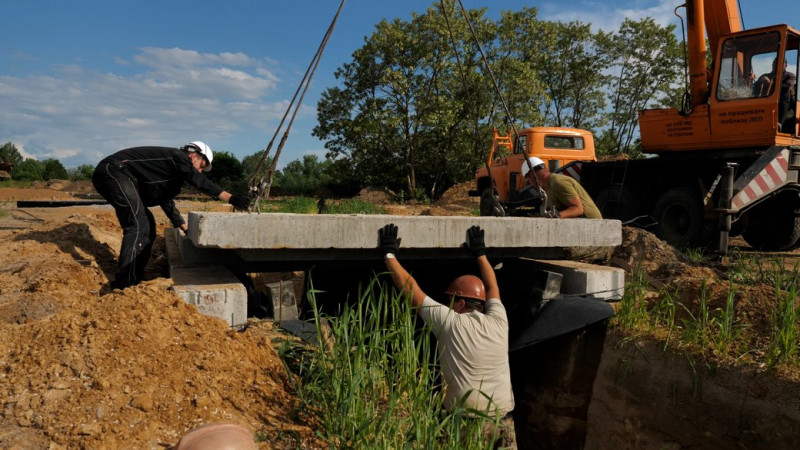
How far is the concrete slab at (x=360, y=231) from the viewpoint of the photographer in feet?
11.6

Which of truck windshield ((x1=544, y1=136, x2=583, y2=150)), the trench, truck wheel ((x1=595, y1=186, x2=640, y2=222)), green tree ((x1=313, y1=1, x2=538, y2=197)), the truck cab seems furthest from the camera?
green tree ((x1=313, y1=1, x2=538, y2=197))

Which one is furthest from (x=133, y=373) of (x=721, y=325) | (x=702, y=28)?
(x=702, y=28)

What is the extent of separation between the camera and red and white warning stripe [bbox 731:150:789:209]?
7.45 meters

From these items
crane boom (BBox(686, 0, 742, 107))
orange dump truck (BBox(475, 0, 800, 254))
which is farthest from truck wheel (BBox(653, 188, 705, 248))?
crane boom (BBox(686, 0, 742, 107))

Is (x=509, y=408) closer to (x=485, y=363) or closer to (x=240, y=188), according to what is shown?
(x=485, y=363)

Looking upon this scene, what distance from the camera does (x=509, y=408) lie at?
11.4 feet

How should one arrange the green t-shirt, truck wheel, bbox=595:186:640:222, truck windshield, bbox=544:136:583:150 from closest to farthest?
the green t-shirt → truck wheel, bbox=595:186:640:222 → truck windshield, bbox=544:136:583:150

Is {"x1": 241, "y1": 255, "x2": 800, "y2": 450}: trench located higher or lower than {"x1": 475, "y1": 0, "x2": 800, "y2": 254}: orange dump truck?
lower

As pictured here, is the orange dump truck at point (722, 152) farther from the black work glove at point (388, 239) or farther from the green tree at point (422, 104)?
the green tree at point (422, 104)

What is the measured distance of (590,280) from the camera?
4617mm

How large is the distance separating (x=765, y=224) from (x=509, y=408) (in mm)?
7955

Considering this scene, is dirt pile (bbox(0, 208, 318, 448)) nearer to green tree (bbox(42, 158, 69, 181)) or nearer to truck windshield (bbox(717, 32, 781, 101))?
truck windshield (bbox(717, 32, 781, 101))

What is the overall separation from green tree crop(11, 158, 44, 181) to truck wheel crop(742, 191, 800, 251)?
36862 mm

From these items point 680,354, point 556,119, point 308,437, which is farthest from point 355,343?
point 556,119
